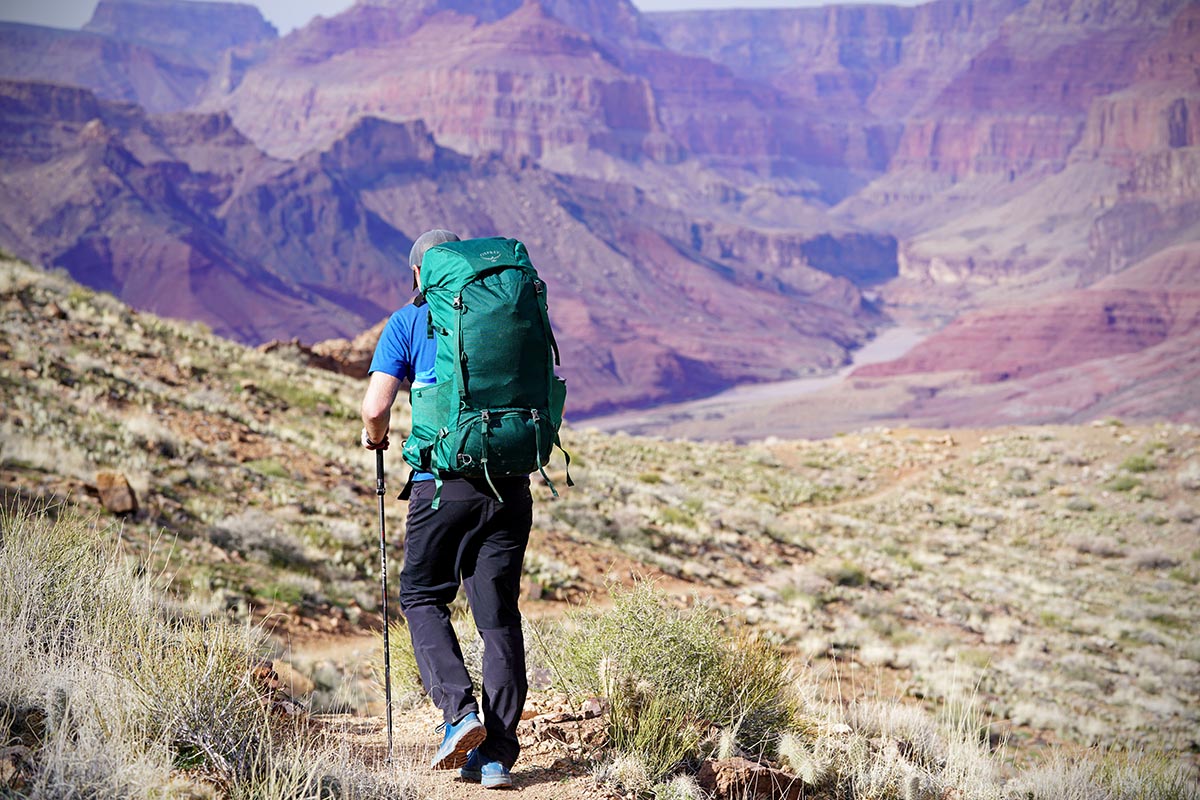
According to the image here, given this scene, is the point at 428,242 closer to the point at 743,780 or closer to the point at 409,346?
the point at 409,346

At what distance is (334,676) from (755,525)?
10290mm

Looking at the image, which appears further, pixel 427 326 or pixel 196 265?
pixel 196 265

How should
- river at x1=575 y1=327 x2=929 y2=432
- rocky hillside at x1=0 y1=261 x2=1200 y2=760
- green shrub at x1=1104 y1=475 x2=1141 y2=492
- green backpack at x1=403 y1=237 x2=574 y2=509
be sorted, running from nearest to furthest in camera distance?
green backpack at x1=403 y1=237 x2=574 y2=509 < rocky hillside at x1=0 y1=261 x2=1200 y2=760 < green shrub at x1=1104 y1=475 x2=1141 y2=492 < river at x1=575 y1=327 x2=929 y2=432

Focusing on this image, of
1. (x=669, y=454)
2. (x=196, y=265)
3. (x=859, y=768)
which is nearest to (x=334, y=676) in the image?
(x=859, y=768)

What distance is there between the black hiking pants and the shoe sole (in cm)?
9

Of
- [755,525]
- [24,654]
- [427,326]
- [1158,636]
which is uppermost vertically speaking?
[427,326]

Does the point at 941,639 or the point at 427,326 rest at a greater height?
the point at 427,326

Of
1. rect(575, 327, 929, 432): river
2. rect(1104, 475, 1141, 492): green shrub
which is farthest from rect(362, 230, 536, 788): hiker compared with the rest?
rect(575, 327, 929, 432): river

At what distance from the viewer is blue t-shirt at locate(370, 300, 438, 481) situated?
396 cm

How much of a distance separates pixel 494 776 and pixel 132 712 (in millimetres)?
1295

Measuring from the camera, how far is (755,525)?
16.2m

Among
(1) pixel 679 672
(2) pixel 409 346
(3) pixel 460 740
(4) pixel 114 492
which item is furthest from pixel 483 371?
(4) pixel 114 492

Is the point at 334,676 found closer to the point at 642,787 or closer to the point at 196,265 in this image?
the point at 642,787

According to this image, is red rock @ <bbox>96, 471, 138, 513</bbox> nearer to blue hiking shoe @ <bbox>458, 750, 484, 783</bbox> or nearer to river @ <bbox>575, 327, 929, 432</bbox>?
blue hiking shoe @ <bbox>458, 750, 484, 783</bbox>
